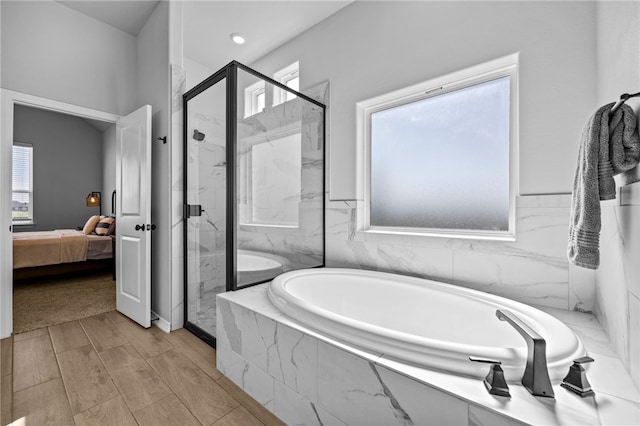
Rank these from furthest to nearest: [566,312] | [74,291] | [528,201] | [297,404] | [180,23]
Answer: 1. [74,291]
2. [180,23]
3. [528,201]
4. [566,312]
5. [297,404]

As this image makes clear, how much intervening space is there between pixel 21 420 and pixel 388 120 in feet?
9.20

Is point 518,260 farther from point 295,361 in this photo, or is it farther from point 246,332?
point 246,332

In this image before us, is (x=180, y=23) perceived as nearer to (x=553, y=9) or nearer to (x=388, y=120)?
(x=388, y=120)

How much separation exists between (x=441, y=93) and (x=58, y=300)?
14.0 ft

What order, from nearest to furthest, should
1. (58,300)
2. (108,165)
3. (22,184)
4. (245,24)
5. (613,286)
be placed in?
(613,286) → (245,24) → (58,300) → (22,184) → (108,165)

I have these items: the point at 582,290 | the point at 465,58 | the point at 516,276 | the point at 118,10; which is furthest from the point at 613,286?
the point at 118,10

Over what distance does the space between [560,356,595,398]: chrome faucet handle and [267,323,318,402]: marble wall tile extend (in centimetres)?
83

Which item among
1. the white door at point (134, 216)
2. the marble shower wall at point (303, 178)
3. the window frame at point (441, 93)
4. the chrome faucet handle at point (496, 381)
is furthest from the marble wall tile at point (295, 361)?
the white door at point (134, 216)

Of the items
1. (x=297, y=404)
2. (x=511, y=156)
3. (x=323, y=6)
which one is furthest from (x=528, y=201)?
(x=323, y=6)

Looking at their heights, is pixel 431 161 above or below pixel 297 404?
above

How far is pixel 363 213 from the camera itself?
2.37 meters

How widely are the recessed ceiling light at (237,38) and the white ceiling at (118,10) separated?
670mm

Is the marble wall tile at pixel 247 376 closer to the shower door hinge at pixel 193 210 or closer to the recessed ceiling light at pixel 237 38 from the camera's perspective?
the shower door hinge at pixel 193 210

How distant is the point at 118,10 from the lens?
2613 mm
